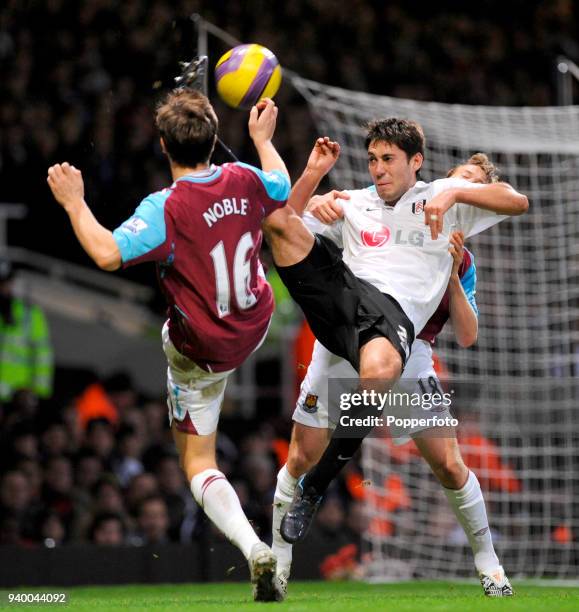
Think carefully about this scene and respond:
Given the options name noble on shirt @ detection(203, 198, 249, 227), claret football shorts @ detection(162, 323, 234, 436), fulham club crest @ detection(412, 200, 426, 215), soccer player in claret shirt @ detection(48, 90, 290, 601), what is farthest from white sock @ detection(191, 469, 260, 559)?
fulham club crest @ detection(412, 200, 426, 215)

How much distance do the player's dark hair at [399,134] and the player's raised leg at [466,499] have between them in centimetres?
133

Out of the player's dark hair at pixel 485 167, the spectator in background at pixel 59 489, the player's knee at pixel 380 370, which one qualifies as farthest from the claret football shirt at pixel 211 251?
the spectator in background at pixel 59 489

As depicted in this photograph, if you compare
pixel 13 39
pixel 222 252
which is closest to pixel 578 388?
pixel 222 252

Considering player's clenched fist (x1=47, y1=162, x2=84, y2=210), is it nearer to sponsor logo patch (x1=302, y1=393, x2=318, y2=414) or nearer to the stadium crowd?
Answer: sponsor logo patch (x1=302, y1=393, x2=318, y2=414)

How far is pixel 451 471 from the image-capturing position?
6.25m

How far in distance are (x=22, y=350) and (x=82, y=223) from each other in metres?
5.45

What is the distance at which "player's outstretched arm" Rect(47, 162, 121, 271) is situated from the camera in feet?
16.6

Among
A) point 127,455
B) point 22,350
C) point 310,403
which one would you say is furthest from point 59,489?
point 310,403

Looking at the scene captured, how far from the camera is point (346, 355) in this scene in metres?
6.00

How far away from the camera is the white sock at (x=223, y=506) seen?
17.2 feet

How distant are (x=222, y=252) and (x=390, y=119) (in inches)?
53.9

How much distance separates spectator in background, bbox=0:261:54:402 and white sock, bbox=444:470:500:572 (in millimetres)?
4750

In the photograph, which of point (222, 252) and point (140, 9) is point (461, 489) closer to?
point (222, 252)

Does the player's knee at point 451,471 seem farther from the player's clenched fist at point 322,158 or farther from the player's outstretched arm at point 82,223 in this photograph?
the player's outstretched arm at point 82,223
